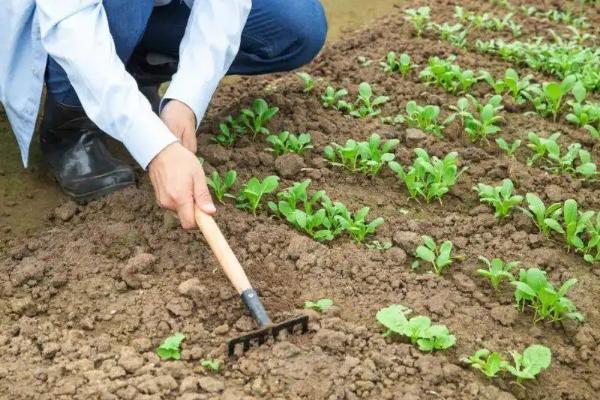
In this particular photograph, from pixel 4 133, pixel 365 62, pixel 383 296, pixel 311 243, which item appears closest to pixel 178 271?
pixel 311 243

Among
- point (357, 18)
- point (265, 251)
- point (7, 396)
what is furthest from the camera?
point (357, 18)

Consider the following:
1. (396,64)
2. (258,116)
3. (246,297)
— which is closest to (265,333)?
(246,297)

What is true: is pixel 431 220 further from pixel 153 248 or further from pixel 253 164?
pixel 153 248

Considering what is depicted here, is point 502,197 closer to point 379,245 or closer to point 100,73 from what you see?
point 379,245

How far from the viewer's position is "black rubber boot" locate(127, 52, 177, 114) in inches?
146

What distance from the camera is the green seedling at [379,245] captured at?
10.3 feet

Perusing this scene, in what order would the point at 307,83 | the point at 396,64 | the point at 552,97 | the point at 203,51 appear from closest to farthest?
the point at 203,51 → the point at 552,97 → the point at 307,83 → the point at 396,64

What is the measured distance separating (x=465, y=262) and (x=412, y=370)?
67 cm

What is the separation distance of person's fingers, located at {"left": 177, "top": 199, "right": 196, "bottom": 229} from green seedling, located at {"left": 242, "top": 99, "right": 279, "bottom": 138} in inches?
48.8

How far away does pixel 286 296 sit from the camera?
2.86 meters

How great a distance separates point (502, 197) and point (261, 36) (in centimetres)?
128

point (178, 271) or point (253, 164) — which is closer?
point (178, 271)

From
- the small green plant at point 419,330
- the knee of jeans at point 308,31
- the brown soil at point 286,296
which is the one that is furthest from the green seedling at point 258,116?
the small green plant at point 419,330

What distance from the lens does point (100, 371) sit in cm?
249
